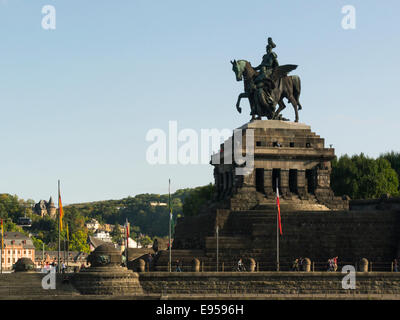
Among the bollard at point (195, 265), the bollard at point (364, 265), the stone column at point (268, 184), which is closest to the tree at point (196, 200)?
the stone column at point (268, 184)

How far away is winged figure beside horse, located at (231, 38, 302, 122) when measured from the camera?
68.5 m

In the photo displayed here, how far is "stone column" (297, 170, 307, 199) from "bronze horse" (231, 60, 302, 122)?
462 centimetres

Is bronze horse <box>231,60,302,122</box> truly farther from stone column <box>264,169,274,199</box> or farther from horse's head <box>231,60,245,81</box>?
stone column <box>264,169,274,199</box>

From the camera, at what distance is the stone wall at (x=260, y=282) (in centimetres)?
5244

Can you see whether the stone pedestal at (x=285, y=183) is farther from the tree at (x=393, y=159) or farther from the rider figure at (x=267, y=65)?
the tree at (x=393, y=159)

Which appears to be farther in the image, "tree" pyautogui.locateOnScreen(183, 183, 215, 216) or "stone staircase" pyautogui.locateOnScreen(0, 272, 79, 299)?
"tree" pyautogui.locateOnScreen(183, 183, 215, 216)

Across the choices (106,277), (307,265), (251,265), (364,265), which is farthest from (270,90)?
(106,277)

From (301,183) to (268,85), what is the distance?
7958mm

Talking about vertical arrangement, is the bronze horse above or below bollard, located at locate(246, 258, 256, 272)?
above

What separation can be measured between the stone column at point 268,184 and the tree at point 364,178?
24.0 meters

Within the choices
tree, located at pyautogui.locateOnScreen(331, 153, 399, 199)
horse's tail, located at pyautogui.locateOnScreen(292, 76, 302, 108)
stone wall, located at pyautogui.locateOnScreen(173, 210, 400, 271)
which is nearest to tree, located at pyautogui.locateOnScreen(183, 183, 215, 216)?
tree, located at pyautogui.locateOnScreen(331, 153, 399, 199)

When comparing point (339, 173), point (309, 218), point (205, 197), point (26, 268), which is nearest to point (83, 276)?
point (26, 268)

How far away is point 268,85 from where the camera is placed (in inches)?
2707
